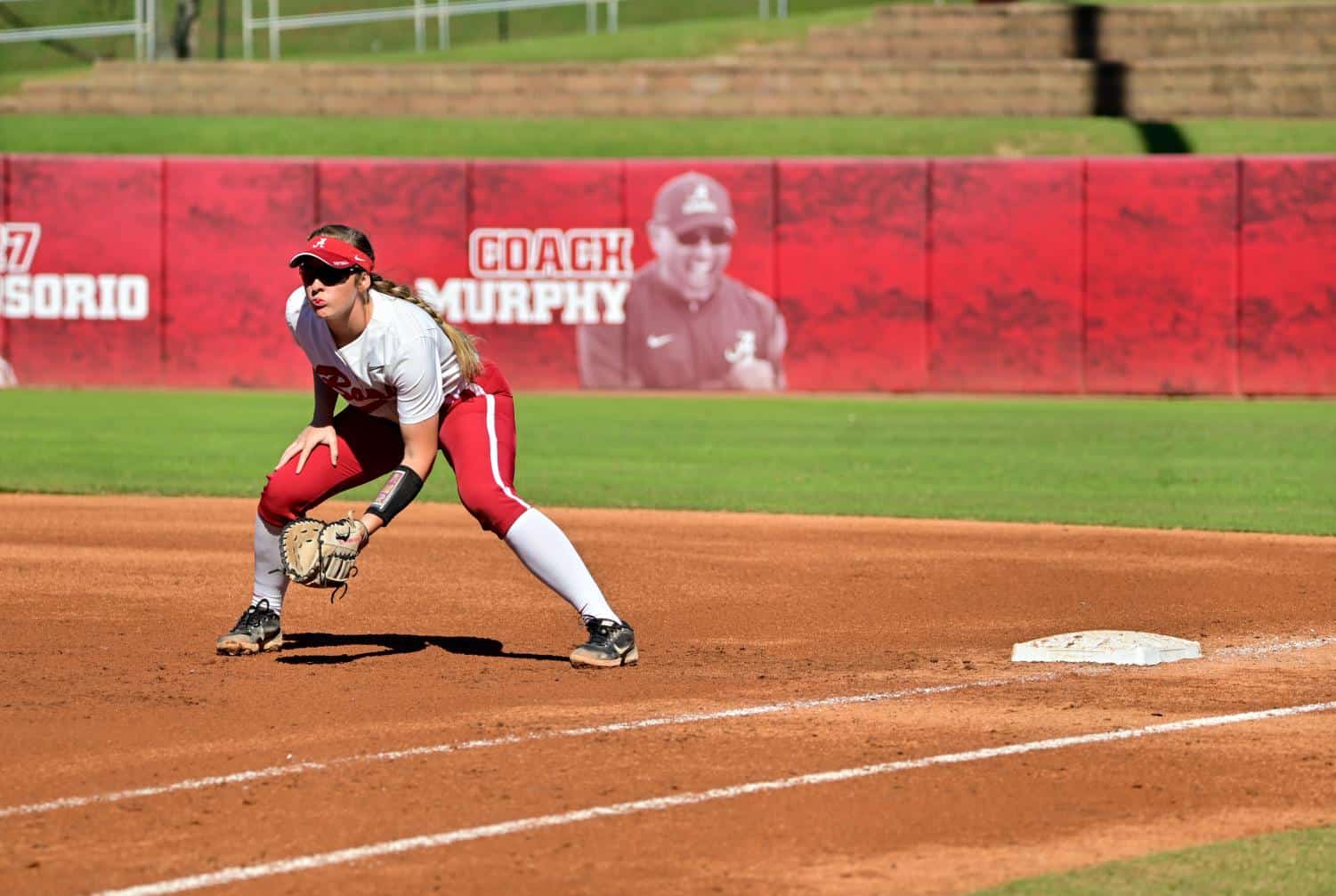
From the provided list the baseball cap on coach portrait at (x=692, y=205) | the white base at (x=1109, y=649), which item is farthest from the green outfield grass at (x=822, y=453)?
the white base at (x=1109, y=649)

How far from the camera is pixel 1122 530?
11.6m

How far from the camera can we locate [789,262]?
2220 centimetres

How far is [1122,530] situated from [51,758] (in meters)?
7.50

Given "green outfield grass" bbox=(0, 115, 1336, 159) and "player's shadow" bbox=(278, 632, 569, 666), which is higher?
"green outfield grass" bbox=(0, 115, 1336, 159)

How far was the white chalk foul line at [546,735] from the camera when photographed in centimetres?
516

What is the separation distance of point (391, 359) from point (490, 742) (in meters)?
1.50

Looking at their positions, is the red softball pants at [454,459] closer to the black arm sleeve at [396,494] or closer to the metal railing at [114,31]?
the black arm sleeve at [396,494]

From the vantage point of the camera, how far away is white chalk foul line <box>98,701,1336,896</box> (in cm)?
445

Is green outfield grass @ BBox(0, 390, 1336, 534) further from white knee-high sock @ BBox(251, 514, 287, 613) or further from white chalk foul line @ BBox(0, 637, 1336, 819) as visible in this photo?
white knee-high sock @ BBox(251, 514, 287, 613)

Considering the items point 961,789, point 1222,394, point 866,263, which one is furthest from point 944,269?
point 961,789

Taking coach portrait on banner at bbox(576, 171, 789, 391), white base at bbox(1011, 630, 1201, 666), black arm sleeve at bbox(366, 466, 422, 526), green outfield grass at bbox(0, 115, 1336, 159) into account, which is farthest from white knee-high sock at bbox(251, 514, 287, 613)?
green outfield grass at bbox(0, 115, 1336, 159)

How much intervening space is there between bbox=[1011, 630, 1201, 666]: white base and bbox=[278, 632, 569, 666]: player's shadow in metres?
1.80

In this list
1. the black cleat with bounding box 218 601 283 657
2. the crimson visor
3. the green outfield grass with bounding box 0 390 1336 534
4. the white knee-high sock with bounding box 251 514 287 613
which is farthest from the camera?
the green outfield grass with bounding box 0 390 1336 534

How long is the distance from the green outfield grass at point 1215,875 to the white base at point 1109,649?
2.47 meters
